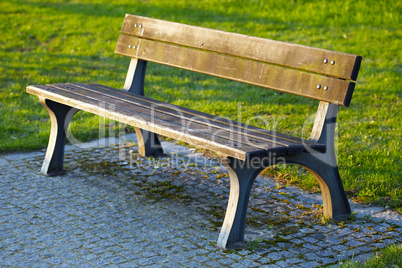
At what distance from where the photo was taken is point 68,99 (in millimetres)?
4289

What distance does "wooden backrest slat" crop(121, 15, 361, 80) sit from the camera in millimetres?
3612

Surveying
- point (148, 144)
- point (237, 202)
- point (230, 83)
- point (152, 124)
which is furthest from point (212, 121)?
point (230, 83)

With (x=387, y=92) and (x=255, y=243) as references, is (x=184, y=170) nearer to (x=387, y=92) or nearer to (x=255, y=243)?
(x=255, y=243)

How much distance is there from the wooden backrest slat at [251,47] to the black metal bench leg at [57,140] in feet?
3.47

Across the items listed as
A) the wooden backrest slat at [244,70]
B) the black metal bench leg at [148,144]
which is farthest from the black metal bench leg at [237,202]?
the black metal bench leg at [148,144]

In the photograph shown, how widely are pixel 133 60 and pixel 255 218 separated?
2.13 metres

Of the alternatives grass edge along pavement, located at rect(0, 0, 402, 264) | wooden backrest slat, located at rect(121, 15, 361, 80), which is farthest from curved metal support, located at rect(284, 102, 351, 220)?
grass edge along pavement, located at rect(0, 0, 402, 264)

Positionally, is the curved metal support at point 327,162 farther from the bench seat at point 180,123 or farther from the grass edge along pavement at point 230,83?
the grass edge along pavement at point 230,83

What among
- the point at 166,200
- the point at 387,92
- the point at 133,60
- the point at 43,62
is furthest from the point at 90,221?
the point at 43,62

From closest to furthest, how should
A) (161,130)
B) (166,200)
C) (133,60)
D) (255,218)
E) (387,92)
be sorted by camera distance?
(161,130) → (255,218) → (166,200) → (133,60) → (387,92)

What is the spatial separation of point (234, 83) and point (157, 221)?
14.2 feet

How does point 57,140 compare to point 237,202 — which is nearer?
point 237,202

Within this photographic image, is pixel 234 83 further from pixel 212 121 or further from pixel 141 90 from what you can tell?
pixel 212 121

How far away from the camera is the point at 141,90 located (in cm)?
520
